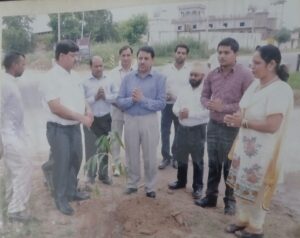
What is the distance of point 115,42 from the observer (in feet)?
6.11

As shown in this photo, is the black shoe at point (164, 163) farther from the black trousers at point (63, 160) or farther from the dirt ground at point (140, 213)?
the black trousers at point (63, 160)

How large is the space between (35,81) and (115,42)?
1.42ft

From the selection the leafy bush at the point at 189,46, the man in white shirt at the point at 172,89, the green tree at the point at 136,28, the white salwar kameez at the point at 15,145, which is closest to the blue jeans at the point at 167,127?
the man in white shirt at the point at 172,89

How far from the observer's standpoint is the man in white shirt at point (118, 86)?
1843 millimetres

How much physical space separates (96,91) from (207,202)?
0.70 m

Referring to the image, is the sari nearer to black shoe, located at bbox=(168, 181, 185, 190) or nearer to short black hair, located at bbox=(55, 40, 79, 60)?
black shoe, located at bbox=(168, 181, 185, 190)

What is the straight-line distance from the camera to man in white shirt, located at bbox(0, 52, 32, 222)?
79.0 inches

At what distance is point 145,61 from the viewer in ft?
5.96

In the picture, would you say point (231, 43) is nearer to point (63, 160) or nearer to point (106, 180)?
point (106, 180)

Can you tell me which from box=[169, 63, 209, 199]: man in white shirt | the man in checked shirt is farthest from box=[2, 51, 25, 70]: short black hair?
the man in checked shirt

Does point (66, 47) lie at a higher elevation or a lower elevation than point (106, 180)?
higher

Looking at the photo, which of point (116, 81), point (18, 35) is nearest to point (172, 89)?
point (116, 81)

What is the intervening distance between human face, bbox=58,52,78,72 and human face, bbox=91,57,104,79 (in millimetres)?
96

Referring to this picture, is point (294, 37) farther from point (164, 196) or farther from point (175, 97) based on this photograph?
point (164, 196)
